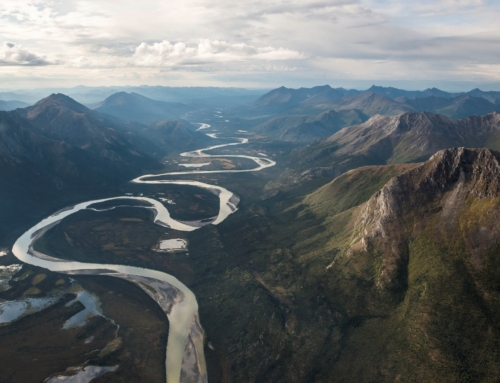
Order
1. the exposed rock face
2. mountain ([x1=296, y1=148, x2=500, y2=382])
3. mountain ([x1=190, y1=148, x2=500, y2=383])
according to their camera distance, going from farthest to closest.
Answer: the exposed rock face
mountain ([x1=190, y1=148, x2=500, y2=383])
mountain ([x1=296, y1=148, x2=500, y2=382])

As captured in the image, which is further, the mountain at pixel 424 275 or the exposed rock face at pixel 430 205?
the exposed rock face at pixel 430 205

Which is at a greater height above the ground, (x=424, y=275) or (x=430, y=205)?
(x=430, y=205)

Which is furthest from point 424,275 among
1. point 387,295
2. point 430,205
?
point 430,205

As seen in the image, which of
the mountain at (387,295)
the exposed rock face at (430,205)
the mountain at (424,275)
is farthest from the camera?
the exposed rock face at (430,205)

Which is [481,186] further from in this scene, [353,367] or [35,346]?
[35,346]

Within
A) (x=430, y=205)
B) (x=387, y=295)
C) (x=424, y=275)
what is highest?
(x=430, y=205)

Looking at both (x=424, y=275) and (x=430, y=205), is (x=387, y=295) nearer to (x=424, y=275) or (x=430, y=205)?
(x=424, y=275)
